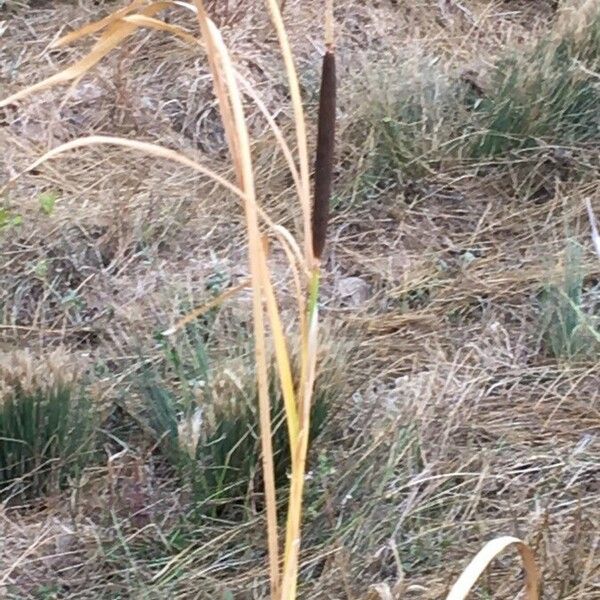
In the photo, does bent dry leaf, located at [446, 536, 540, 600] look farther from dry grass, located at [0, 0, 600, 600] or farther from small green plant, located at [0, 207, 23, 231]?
small green plant, located at [0, 207, 23, 231]

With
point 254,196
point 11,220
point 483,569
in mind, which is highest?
point 254,196

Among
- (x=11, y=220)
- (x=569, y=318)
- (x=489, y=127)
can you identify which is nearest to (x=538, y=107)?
(x=489, y=127)

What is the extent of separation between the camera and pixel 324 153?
922 millimetres

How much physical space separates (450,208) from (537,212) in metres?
0.22

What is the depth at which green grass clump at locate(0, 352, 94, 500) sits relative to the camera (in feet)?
5.73

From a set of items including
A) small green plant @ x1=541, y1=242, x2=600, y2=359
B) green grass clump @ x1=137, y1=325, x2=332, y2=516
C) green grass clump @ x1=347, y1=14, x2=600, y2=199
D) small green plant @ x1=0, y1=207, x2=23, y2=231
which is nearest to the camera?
green grass clump @ x1=137, y1=325, x2=332, y2=516

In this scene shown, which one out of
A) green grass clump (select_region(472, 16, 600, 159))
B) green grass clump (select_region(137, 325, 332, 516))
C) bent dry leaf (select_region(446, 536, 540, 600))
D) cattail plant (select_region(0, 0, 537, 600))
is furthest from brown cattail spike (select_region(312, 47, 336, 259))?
green grass clump (select_region(472, 16, 600, 159))

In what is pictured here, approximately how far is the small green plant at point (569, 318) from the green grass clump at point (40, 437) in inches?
37.4

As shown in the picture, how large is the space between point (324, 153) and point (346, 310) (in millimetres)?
1328

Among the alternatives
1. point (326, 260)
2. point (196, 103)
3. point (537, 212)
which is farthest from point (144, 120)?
point (537, 212)

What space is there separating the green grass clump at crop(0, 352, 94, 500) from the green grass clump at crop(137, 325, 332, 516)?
0.14 m

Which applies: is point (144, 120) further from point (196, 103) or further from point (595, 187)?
point (595, 187)

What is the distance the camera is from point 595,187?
259 cm

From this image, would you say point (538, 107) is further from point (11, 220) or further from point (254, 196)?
point (254, 196)
